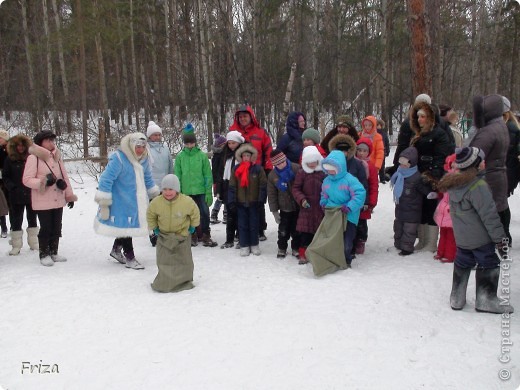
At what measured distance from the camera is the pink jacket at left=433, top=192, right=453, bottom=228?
564 cm

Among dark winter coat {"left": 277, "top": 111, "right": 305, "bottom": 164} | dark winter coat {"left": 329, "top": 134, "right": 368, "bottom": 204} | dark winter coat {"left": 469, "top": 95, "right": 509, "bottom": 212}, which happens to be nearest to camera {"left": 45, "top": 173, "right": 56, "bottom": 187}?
dark winter coat {"left": 277, "top": 111, "right": 305, "bottom": 164}

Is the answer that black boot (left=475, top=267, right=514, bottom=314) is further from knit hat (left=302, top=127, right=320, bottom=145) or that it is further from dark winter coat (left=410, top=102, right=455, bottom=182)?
knit hat (left=302, top=127, right=320, bottom=145)

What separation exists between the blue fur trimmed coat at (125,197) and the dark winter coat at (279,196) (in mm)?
1687

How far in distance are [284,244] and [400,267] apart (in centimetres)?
157

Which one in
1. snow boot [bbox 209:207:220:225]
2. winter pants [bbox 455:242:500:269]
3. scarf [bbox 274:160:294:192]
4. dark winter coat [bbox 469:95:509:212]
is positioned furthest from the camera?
snow boot [bbox 209:207:220:225]

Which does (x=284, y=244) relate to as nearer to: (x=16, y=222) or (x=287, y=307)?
(x=287, y=307)

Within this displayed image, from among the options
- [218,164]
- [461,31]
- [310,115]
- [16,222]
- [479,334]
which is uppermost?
[461,31]

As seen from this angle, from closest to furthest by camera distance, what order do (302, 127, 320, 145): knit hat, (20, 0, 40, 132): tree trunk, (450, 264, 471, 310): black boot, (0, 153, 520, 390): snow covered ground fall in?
(0, 153, 520, 390): snow covered ground, (450, 264, 471, 310): black boot, (302, 127, 320, 145): knit hat, (20, 0, 40, 132): tree trunk

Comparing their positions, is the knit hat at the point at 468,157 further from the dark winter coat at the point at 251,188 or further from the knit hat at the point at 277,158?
the dark winter coat at the point at 251,188

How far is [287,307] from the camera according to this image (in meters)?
4.60

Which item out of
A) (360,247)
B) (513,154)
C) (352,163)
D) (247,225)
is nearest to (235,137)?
(247,225)

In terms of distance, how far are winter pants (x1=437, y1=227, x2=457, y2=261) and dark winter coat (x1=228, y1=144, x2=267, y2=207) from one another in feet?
7.84

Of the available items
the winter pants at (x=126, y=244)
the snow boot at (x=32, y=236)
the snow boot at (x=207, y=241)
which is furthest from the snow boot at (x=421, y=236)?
the snow boot at (x=32, y=236)

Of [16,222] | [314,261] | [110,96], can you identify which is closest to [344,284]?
[314,261]
